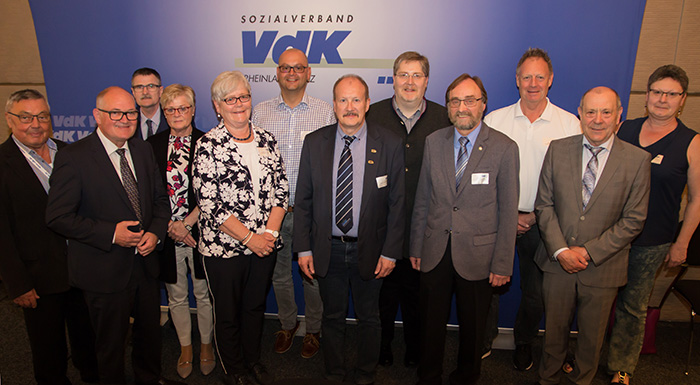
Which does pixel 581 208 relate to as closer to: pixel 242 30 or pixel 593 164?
pixel 593 164

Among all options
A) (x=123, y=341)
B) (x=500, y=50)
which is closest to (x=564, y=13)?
(x=500, y=50)

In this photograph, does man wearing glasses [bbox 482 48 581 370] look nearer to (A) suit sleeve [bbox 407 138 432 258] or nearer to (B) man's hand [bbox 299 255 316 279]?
(A) suit sleeve [bbox 407 138 432 258]

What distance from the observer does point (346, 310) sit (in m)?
2.54

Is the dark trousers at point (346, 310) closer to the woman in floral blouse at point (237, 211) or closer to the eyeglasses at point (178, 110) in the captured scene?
the woman in floral blouse at point (237, 211)

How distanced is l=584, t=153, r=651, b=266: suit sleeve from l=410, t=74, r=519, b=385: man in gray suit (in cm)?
52

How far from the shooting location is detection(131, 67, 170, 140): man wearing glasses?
291 cm

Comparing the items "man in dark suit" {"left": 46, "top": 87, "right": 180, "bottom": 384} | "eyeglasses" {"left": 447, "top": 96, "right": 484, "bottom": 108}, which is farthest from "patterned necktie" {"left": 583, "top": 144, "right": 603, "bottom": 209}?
"man in dark suit" {"left": 46, "top": 87, "right": 180, "bottom": 384}

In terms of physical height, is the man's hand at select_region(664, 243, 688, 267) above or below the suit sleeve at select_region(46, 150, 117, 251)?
below

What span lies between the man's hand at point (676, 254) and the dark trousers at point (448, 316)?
4.64ft

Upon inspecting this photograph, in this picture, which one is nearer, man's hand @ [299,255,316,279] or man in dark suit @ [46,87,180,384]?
Answer: man in dark suit @ [46,87,180,384]

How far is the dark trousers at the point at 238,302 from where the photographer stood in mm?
2350

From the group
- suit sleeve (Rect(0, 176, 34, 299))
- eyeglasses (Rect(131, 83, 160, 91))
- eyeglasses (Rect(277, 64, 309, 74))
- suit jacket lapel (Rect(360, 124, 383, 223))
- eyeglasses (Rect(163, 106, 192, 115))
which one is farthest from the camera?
eyeglasses (Rect(131, 83, 160, 91))

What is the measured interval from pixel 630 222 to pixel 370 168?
156 cm

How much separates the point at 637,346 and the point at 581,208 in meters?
1.24
